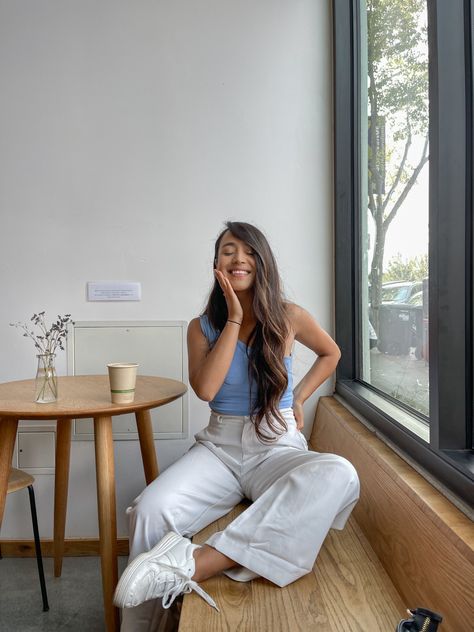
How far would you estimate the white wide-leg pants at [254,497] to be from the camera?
129 centimetres

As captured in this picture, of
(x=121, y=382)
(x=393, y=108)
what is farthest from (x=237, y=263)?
(x=393, y=108)

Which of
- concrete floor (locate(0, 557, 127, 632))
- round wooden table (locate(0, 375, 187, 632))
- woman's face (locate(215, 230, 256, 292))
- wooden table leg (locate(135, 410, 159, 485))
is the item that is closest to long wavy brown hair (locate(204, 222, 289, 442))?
woman's face (locate(215, 230, 256, 292))

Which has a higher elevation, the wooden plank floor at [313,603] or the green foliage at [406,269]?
the green foliage at [406,269]

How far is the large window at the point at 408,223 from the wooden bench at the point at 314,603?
0.29 meters

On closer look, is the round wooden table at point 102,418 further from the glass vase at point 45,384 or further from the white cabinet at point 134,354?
the white cabinet at point 134,354

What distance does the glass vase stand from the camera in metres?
1.71

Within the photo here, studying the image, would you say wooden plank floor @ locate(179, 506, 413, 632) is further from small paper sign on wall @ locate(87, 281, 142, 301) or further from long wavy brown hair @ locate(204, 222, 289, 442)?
small paper sign on wall @ locate(87, 281, 142, 301)

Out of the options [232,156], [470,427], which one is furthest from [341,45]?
[470,427]

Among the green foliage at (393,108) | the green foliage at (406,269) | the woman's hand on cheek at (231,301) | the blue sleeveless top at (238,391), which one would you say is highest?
the green foliage at (393,108)

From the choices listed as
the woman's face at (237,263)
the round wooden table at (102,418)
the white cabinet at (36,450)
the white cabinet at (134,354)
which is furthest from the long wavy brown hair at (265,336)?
the white cabinet at (36,450)

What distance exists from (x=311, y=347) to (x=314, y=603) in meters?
0.89

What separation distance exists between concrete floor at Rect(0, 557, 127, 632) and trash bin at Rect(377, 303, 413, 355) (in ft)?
4.56

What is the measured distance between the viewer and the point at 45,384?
172 centimetres

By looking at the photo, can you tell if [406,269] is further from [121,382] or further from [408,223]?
[121,382]
